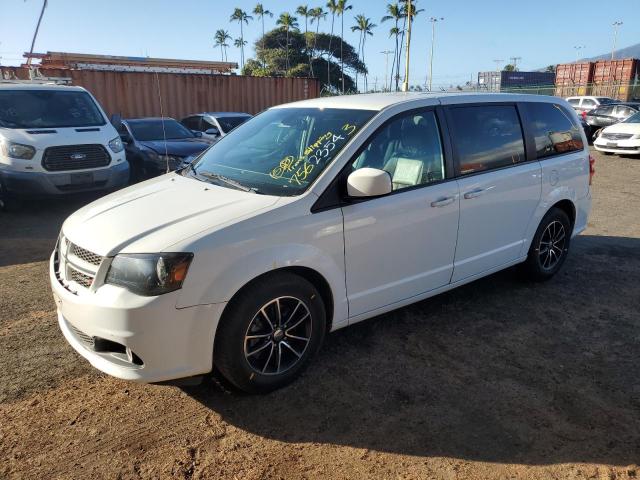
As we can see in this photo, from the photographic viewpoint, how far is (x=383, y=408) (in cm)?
303

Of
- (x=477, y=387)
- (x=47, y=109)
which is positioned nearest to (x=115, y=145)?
(x=47, y=109)

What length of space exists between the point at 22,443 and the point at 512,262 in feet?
12.6

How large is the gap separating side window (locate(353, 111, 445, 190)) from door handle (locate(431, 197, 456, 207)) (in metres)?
0.16

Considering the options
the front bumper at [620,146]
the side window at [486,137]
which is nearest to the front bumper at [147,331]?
the side window at [486,137]

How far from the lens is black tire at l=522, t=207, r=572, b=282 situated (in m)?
4.76

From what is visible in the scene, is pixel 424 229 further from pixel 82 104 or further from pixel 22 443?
pixel 82 104

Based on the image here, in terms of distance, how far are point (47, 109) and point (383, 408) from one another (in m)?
7.75

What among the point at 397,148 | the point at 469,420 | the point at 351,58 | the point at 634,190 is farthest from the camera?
the point at 351,58

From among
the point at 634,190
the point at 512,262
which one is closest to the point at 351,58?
the point at 634,190

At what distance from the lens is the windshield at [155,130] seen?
412 inches

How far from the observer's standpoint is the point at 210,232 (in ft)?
9.06

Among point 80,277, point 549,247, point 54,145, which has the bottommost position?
point 549,247

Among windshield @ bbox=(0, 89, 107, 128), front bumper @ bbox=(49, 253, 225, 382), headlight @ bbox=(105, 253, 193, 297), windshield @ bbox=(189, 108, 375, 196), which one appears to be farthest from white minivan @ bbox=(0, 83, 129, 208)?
headlight @ bbox=(105, 253, 193, 297)

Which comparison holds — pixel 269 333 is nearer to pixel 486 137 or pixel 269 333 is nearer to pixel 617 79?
pixel 486 137
